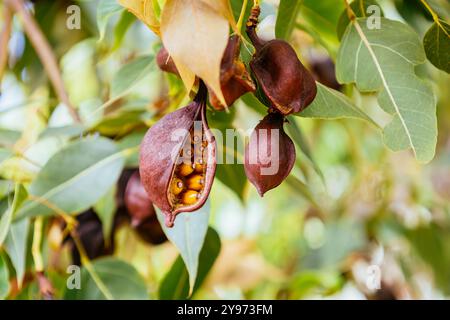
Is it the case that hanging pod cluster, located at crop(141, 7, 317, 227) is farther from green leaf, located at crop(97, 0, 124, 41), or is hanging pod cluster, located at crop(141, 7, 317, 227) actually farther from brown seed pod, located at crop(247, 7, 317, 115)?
green leaf, located at crop(97, 0, 124, 41)

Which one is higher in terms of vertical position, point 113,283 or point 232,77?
point 232,77

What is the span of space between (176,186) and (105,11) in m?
0.24

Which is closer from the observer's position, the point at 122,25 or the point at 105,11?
the point at 105,11

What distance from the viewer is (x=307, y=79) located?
0.51m

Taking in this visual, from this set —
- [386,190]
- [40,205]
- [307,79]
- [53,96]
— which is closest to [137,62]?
[40,205]

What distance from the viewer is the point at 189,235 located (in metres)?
0.68

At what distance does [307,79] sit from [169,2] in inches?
4.8

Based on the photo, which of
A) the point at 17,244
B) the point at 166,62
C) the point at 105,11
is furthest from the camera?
the point at 17,244

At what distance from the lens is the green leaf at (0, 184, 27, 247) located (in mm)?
687

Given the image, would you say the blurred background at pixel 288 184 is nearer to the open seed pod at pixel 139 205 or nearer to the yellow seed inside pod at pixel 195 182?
the open seed pod at pixel 139 205

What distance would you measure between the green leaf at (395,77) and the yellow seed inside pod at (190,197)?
0.60 ft

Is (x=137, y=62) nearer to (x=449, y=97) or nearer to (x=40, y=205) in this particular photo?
(x=40, y=205)

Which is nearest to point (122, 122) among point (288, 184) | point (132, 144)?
point (132, 144)

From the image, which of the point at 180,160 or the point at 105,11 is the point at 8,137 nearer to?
the point at 105,11
